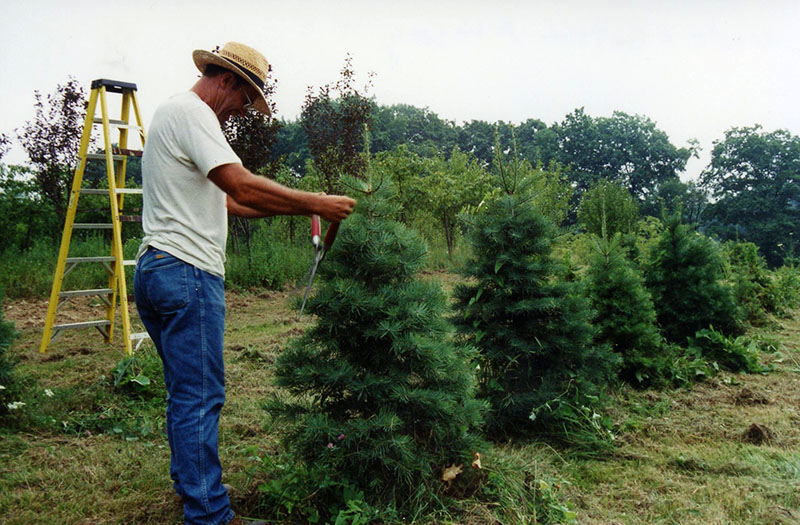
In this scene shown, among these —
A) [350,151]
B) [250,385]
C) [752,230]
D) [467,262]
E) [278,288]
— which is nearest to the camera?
[467,262]

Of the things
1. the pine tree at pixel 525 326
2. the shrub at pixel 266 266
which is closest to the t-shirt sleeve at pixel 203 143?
the pine tree at pixel 525 326

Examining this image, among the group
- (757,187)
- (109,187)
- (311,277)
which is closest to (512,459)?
(311,277)

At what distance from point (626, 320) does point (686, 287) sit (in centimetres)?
169

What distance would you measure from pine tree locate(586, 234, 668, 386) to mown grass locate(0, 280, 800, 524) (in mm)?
236

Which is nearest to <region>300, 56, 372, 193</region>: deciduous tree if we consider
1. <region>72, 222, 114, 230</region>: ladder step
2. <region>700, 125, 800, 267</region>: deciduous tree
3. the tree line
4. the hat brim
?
the tree line

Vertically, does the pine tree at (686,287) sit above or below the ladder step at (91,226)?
below

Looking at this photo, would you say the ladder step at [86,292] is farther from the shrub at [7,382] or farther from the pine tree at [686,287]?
the pine tree at [686,287]

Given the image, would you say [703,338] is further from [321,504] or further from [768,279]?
[321,504]

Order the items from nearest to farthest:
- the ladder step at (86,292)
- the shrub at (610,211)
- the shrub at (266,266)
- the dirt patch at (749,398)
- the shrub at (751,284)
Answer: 1. the dirt patch at (749,398)
2. the ladder step at (86,292)
3. the shrub at (751,284)
4. the shrub at (266,266)
5. the shrub at (610,211)

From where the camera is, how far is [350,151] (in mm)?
13109

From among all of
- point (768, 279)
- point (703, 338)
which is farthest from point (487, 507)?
point (768, 279)

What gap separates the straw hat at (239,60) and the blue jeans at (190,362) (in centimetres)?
90

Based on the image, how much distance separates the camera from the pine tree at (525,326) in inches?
161

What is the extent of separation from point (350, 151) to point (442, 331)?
34.8ft
